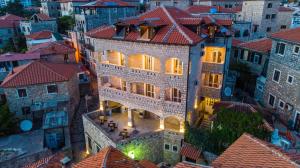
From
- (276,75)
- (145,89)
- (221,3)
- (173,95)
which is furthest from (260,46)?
(221,3)

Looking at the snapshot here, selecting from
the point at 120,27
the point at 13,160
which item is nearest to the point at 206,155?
the point at 120,27

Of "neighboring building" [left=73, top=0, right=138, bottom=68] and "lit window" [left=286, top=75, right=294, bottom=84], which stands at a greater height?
"neighboring building" [left=73, top=0, right=138, bottom=68]

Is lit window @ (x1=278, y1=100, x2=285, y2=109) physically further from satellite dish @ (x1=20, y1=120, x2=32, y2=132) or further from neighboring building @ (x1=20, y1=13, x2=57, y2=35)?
neighboring building @ (x1=20, y1=13, x2=57, y2=35)

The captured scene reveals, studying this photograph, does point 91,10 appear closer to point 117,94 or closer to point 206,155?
point 117,94

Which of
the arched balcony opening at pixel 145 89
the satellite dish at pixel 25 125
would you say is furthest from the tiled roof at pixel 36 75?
the arched balcony opening at pixel 145 89

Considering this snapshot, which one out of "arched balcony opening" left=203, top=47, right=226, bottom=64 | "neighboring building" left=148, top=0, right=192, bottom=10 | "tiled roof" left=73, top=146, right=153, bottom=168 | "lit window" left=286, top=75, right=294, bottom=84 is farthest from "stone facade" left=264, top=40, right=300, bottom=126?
"neighboring building" left=148, top=0, right=192, bottom=10

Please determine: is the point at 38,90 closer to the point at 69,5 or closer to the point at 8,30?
the point at 69,5
